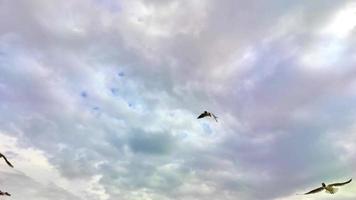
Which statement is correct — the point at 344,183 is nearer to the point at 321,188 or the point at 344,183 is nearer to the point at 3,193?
the point at 321,188

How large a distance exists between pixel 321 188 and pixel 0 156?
4246cm

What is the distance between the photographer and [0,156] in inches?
2840

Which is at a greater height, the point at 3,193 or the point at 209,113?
the point at 209,113

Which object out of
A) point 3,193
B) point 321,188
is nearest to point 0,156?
point 3,193

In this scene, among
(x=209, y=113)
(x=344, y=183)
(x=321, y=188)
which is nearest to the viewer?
(x=344, y=183)

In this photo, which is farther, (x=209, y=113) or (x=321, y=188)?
(x=209, y=113)

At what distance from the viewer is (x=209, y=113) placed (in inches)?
4409

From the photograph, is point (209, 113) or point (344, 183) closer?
point (344, 183)

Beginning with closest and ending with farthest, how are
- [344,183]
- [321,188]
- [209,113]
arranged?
[344,183]
[321,188]
[209,113]

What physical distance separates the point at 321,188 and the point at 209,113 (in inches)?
1696

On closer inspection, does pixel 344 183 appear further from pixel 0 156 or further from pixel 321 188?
pixel 0 156

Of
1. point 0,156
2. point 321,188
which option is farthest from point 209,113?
point 0,156

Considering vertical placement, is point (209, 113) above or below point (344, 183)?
above

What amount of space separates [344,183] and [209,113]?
48.5 meters
